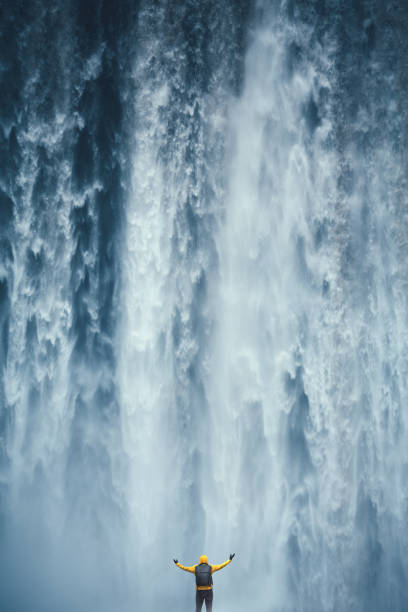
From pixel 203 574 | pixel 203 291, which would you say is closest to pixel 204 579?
pixel 203 574

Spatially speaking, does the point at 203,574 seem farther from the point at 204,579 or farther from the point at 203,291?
the point at 203,291

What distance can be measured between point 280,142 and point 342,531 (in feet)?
26.7

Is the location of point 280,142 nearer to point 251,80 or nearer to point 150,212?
point 251,80

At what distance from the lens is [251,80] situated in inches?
509

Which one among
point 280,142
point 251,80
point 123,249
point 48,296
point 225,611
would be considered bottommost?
point 225,611

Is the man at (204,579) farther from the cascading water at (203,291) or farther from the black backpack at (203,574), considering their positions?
the cascading water at (203,291)

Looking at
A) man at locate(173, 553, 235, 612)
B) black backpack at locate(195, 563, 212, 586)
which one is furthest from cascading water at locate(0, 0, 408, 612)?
black backpack at locate(195, 563, 212, 586)

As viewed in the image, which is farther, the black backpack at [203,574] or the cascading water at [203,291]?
the cascading water at [203,291]

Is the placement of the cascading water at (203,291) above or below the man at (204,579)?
above

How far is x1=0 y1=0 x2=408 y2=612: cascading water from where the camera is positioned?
12.5 meters

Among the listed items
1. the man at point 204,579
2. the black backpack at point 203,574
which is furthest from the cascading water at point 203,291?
the black backpack at point 203,574

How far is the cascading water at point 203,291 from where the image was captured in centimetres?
1250

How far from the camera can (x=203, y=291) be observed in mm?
12859

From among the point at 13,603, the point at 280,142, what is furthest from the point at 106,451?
the point at 280,142
